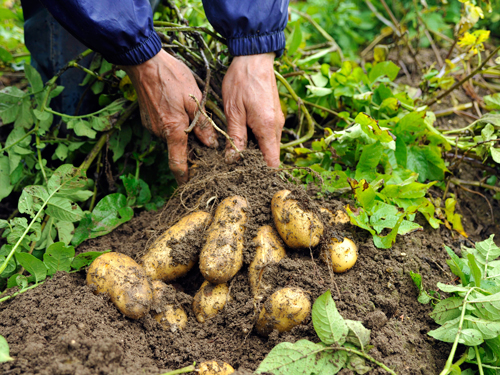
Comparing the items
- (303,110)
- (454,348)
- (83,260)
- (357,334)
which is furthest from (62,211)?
(454,348)

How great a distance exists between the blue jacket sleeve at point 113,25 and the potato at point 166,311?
1.20 metres

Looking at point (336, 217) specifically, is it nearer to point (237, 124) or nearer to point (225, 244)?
point (225, 244)

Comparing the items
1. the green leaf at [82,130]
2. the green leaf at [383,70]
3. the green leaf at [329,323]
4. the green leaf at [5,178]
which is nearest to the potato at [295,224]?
the green leaf at [329,323]

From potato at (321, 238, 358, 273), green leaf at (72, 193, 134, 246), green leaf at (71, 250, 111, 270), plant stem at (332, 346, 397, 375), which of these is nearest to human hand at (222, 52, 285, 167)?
potato at (321, 238, 358, 273)

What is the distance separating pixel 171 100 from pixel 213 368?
1.34 metres

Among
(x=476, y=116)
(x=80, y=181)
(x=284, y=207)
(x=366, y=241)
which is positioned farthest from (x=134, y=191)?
(x=476, y=116)

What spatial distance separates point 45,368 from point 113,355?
8.1 inches

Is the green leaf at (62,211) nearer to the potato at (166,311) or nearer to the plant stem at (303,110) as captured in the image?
the potato at (166,311)

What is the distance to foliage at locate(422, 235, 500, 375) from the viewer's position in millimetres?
1331

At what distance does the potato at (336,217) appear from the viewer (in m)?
1.74

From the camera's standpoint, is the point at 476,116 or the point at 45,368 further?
the point at 476,116

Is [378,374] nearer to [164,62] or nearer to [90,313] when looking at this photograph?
[90,313]

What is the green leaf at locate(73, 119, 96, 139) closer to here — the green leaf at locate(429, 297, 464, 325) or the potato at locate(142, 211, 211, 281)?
the potato at locate(142, 211, 211, 281)

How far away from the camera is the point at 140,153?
8.08ft
